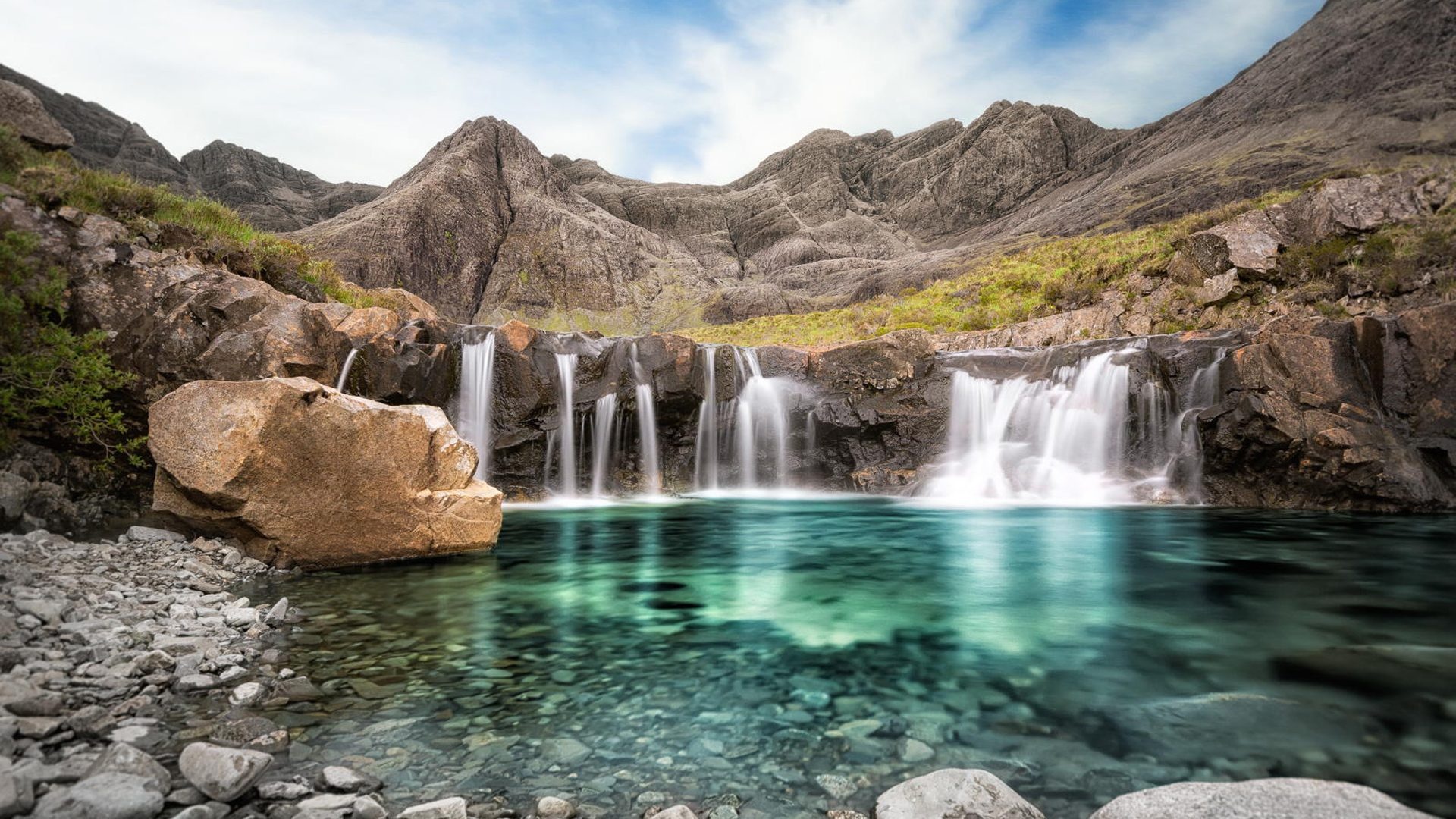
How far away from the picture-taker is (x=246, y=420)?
6.76 meters

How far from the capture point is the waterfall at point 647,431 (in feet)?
58.4

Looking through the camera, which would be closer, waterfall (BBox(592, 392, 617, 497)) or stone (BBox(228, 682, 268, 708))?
stone (BBox(228, 682, 268, 708))

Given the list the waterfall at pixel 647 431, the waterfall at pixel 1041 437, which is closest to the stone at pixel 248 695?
the waterfall at pixel 647 431

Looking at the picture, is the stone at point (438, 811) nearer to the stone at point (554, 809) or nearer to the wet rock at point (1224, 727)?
the stone at point (554, 809)

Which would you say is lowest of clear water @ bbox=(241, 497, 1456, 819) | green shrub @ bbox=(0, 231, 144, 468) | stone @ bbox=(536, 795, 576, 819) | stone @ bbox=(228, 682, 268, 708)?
clear water @ bbox=(241, 497, 1456, 819)

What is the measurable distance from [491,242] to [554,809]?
6495cm

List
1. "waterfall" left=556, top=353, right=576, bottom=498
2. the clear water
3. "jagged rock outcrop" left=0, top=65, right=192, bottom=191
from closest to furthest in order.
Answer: the clear water → "waterfall" left=556, top=353, right=576, bottom=498 → "jagged rock outcrop" left=0, top=65, right=192, bottom=191

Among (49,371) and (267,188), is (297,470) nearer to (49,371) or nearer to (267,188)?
(49,371)

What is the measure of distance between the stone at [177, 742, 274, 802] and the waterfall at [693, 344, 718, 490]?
15.7m

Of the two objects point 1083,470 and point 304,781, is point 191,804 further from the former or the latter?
point 1083,470

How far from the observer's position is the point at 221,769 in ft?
9.15

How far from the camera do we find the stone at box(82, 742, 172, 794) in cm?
268

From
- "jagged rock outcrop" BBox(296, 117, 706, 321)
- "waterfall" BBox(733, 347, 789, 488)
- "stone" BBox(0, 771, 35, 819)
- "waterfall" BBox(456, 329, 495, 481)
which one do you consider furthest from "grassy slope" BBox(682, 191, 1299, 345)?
"jagged rock outcrop" BBox(296, 117, 706, 321)

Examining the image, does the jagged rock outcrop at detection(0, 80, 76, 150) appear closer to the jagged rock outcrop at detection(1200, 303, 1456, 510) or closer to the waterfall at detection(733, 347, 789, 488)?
the waterfall at detection(733, 347, 789, 488)
